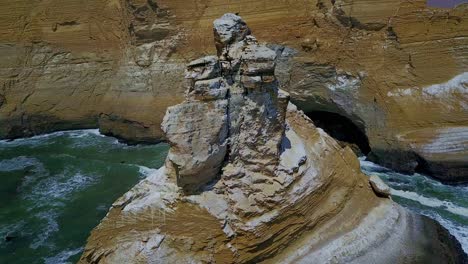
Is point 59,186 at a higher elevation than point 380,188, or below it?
below

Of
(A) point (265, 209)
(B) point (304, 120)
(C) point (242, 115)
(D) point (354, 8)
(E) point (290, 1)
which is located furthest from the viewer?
(E) point (290, 1)

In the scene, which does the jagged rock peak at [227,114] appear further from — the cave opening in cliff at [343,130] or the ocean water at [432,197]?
the cave opening in cliff at [343,130]

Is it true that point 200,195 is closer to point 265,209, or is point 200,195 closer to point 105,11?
point 265,209

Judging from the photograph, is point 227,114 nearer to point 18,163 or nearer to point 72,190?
point 72,190

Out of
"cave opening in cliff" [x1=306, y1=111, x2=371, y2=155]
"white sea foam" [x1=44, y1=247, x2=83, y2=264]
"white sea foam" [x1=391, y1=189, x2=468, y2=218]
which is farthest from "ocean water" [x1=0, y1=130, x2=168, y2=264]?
"white sea foam" [x1=391, y1=189, x2=468, y2=218]

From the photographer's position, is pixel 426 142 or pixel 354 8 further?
pixel 354 8

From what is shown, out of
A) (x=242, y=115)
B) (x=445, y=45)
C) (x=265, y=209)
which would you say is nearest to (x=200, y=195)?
(x=265, y=209)

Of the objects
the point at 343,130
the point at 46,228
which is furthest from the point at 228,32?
the point at 343,130
